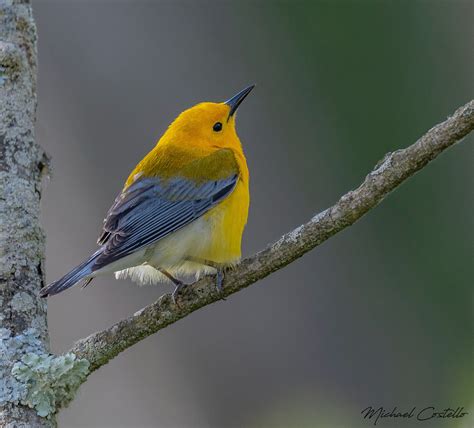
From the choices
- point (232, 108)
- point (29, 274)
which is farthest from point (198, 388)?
point (29, 274)

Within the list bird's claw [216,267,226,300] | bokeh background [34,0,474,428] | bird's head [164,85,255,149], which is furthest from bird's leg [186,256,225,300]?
bokeh background [34,0,474,428]

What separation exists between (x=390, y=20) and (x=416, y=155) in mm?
3964

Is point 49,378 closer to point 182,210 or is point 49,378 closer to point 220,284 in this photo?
point 220,284

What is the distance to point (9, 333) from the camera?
3.07 meters

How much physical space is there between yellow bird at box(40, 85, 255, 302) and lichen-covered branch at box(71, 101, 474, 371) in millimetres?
426

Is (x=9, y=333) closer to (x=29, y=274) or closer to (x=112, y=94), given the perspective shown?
(x=29, y=274)

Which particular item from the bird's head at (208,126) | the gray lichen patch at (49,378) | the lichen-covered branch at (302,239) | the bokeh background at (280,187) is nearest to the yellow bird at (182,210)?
the bird's head at (208,126)

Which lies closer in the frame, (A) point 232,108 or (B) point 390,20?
(A) point 232,108

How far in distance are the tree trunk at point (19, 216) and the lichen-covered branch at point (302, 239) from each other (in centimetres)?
28

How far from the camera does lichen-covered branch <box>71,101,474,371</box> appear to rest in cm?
286

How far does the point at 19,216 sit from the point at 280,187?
296 cm

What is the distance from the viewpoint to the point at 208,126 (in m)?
5.14
